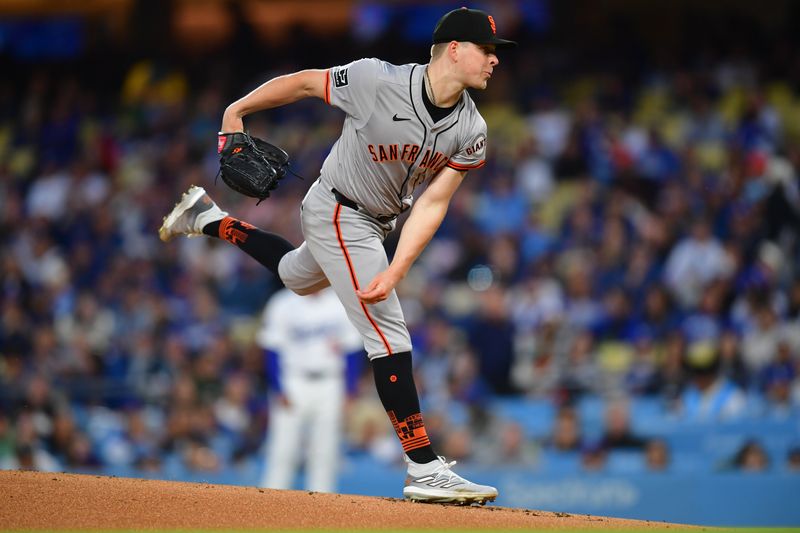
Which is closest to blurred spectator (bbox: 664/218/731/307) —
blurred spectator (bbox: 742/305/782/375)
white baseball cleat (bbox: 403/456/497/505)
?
blurred spectator (bbox: 742/305/782/375)

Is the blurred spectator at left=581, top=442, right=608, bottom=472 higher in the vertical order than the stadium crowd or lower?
lower

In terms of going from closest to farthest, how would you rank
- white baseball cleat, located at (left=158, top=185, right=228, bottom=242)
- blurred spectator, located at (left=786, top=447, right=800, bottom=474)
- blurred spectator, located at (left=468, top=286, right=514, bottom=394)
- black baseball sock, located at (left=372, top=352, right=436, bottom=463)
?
black baseball sock, located at (left=372, top=352, right=436, bottom=463)
white baseball cleat, located at (left=158, top=185, right=228, bottom=242)
blurred spectator, located at (left=786, top=447, right=800, bottom=474)
blurred spectator, located at (left=468, top=286, right=514, bottom=394)

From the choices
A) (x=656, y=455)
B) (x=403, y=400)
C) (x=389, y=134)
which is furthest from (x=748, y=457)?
(x=389, y=134)

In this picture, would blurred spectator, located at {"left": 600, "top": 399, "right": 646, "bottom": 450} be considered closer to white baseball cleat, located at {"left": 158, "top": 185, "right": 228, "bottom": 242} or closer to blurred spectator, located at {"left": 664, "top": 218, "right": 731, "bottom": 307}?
blurred spectator, located at {"left": 664, "top": 218, "right": 731, "bottom": 307}

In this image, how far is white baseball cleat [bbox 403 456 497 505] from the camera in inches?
203

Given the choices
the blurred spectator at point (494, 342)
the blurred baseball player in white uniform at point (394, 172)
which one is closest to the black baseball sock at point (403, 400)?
the blurred baseball player in white uniform at point (394, 172)

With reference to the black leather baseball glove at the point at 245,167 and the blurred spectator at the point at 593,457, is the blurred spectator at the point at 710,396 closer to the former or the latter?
the blurred spectator at the point at 593,457

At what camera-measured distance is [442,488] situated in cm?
516

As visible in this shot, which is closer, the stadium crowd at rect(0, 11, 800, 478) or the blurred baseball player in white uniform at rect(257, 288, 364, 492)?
the blurred baseball player in white uniform at rect(257, 288, 364, 492)

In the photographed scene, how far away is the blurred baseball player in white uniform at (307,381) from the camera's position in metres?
9.20

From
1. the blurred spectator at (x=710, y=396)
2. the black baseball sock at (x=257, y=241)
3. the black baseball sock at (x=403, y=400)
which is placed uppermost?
the blurred spectator at (x=710, y=396)

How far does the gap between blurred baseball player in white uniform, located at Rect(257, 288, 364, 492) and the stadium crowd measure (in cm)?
80

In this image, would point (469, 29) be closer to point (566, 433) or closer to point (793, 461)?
point (566, 433)

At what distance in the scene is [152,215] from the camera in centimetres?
1309
